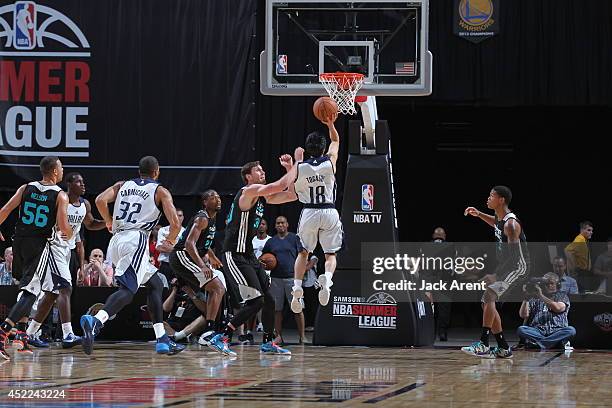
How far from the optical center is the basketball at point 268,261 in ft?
45.9

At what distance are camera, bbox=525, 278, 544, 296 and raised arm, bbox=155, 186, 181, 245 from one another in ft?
16.9

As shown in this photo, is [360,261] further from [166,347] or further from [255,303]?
[166,347]

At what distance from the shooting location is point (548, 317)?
13.0 m

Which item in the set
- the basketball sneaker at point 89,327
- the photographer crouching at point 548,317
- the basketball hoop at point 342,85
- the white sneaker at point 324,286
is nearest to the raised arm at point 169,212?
the basketball sneaker at point 89,327

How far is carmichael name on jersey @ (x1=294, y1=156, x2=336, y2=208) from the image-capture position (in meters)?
10.6

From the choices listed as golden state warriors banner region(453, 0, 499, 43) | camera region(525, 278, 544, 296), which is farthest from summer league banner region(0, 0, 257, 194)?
camera region(525, 278, 544, 296)

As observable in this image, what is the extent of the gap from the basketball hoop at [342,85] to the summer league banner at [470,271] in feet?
6.71

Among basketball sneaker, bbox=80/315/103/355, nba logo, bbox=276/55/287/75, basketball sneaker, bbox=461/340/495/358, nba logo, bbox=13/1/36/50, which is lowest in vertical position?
basketball sneaker, bbox=461/340/495/358

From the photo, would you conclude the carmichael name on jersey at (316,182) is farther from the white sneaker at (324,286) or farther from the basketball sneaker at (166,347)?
the basketball sneaker at (166,347)

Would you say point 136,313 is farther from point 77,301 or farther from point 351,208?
point 351,208

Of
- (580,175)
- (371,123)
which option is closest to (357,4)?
(371,123)

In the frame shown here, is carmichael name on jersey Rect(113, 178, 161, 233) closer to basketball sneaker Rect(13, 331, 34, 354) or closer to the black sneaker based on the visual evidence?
basketball sneaker Rect(13, 331, 34, 354)

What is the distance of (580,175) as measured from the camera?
24.3m

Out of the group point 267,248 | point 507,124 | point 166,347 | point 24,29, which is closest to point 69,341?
point 166,347
